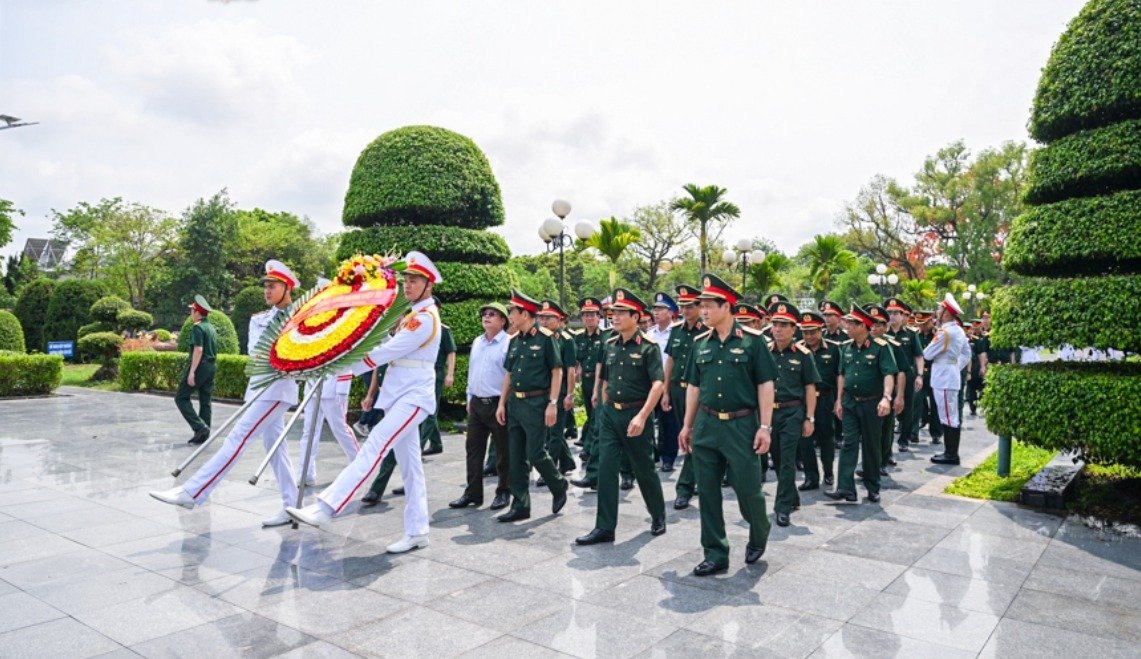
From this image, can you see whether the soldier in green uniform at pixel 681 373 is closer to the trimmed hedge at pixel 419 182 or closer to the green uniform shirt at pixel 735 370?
the green uniform shirt at pixel 735 370

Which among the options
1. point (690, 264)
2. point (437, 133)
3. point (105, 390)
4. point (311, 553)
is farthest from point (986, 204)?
point (311, 553)

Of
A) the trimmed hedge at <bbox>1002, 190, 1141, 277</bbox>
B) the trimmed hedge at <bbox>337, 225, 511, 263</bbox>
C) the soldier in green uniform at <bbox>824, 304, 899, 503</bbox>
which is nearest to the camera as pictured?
the trimmed hedge at <bbox>1002, 190, 1141, 277</bbox>

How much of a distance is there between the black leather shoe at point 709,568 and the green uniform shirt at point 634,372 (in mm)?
1488

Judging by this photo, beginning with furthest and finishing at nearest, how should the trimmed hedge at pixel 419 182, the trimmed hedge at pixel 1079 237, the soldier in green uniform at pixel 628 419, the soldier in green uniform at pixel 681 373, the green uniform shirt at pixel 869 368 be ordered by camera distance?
1. the trimmed hedge at pixel 419 182
2. the green uniform shirt at pixel 869 368
3. the soldier in green uniform at pixel 681 373
4. the trimmed hedge at pixel 1079 237
5. the soldier in green uniform at pixel 628 419

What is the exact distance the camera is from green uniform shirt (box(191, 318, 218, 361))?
10484 millimetres

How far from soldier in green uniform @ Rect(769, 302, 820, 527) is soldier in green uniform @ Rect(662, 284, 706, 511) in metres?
0.83

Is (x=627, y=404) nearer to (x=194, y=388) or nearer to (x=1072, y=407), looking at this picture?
(x=1072, y=407)

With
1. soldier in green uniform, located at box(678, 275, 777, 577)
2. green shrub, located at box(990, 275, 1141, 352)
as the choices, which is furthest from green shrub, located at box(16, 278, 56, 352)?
green shrub, located at box(990, 275, 1141, 352)

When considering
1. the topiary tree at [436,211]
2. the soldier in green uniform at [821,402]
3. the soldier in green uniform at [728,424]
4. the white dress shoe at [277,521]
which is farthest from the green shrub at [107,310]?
the soldier in green uniform at [728,424]

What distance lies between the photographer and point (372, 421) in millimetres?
11758

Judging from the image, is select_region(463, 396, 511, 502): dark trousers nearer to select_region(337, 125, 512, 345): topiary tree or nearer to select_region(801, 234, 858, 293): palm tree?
select_region(337, 125, 512, 345): topiary tree

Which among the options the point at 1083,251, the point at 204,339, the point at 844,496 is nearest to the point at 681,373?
the point at 844,496

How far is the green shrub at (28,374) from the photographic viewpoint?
54.3ft

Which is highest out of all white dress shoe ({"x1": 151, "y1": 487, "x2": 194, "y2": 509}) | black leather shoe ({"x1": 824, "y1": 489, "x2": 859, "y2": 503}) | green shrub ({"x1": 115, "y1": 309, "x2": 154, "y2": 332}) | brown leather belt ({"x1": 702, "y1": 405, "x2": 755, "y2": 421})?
green shrub ({"x1": 115, "y1": 309, "x2": 154, "y2": 332})
